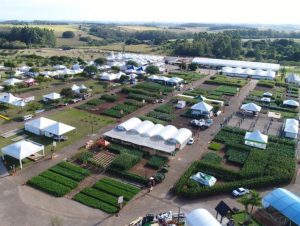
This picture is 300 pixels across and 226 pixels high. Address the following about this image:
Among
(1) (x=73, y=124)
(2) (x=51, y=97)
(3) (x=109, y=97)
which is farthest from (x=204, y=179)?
(2) (x=51, y=97)

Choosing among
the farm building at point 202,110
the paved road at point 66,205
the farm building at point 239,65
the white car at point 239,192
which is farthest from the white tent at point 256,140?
the farm building at point 239,65

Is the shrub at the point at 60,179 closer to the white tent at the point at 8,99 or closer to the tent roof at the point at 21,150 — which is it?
the tent roof at the point at 21,150

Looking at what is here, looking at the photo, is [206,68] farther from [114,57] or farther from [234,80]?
[114,57]

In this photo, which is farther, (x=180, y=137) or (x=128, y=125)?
(x=128, y=125)

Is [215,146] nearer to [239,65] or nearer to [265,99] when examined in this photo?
[265,99]

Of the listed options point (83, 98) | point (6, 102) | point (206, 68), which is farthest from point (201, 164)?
point (206, 68)

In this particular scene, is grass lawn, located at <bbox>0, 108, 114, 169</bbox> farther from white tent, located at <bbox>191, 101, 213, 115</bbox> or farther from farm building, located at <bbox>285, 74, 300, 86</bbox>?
farm building, located at <bbox>285, 74, 300, 86</bbox>
